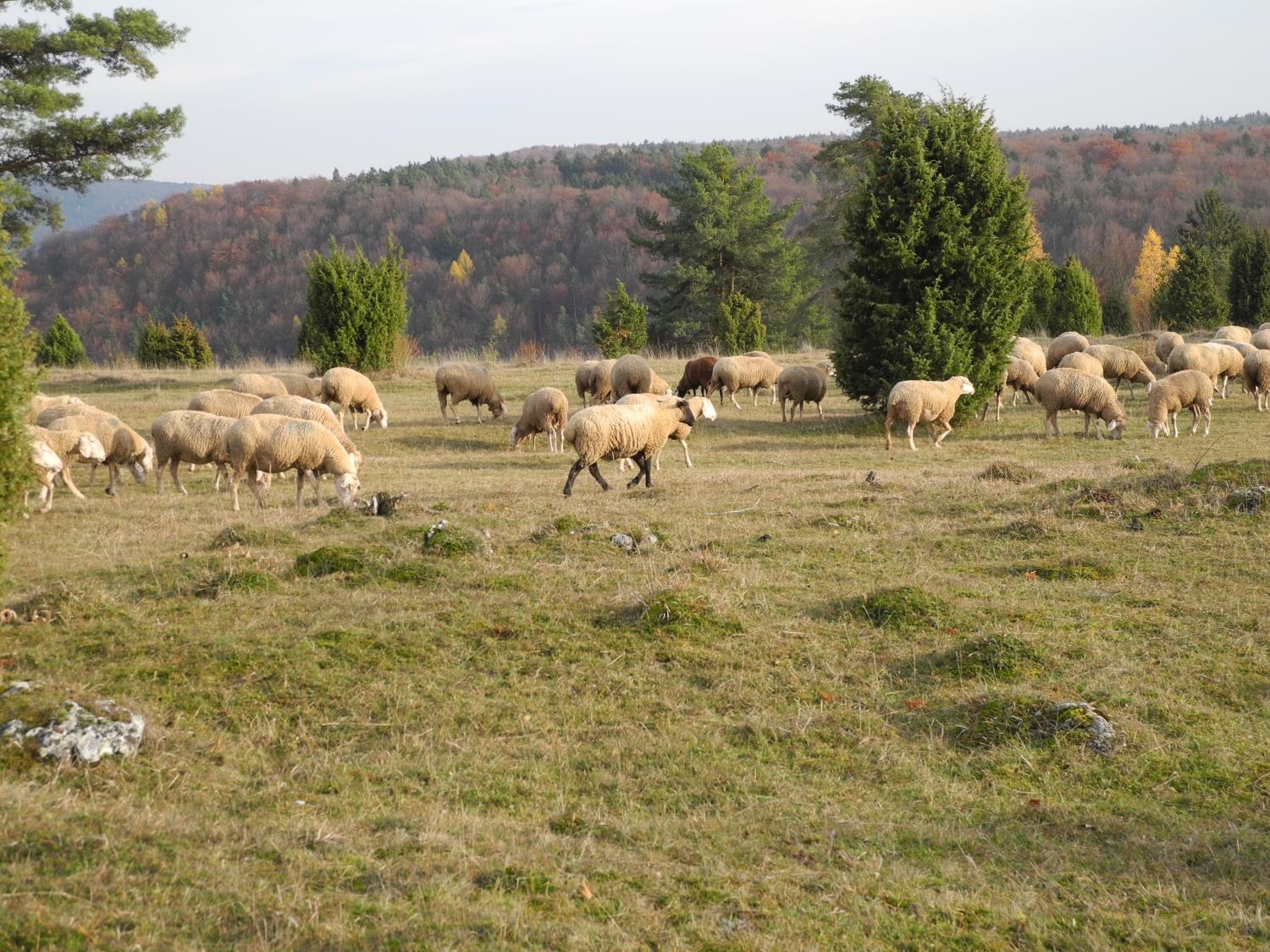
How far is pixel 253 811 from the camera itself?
5676 millimetres

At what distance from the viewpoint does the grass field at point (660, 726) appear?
4.86 meters

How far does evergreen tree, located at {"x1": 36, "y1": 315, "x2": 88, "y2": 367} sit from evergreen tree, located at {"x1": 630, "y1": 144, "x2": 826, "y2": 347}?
24.1m

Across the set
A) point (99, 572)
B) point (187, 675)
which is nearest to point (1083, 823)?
point (187, 675)

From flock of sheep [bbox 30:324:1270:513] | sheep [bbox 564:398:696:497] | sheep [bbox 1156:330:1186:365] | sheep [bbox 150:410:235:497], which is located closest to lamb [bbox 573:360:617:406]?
flock of sheep [bbox 30:324:1270:513]

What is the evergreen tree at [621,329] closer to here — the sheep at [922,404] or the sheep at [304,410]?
the sheep at [922,404]

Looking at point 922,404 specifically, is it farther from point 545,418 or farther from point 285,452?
point 285,452

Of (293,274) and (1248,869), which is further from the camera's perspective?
(293,274)

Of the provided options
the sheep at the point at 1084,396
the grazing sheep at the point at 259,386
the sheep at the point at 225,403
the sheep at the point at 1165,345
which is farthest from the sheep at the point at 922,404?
the grazing sheep at the point at 259,386

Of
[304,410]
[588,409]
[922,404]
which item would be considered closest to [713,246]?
[922,404]

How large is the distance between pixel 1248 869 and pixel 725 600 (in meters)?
4.35

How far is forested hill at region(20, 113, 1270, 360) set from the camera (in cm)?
9206

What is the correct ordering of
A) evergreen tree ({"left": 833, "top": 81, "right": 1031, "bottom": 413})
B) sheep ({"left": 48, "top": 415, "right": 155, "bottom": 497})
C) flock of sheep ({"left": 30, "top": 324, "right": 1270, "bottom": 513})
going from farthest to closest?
evergreen tree ({"left": 833, "top": 81, "right": 1031, "bottom": 413}), sheep ({"left": 48, "top": 415, "right": 155, "bottom": 497}), flock of sheep ({"left": 30, "top": 324, "right": 1270, "bottom": 513})

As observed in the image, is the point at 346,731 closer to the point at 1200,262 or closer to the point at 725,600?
the point at 725,600

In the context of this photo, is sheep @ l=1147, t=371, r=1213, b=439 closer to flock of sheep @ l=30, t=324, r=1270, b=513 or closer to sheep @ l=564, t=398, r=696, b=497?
flock of sheep @ l=30, t=324, r=1270, b=513
